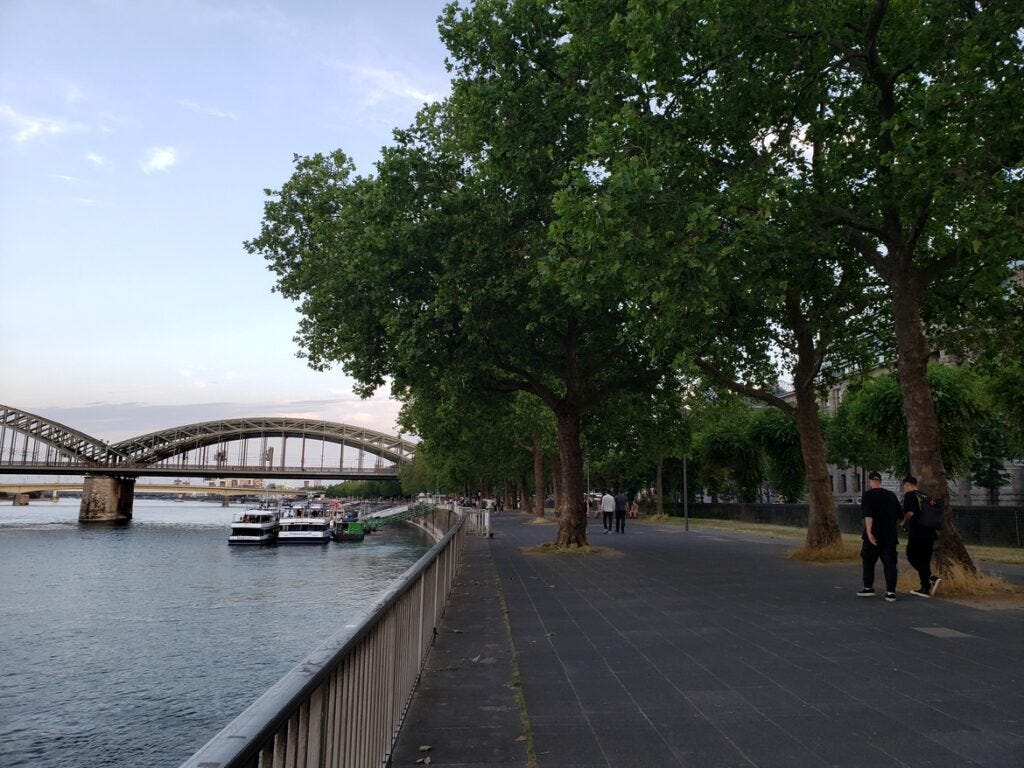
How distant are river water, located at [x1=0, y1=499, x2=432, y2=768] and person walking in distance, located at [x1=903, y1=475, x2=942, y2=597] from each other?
354 inches

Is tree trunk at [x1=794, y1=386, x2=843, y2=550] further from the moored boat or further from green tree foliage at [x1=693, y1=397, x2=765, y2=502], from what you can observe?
the moored boat

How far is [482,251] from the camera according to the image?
18.1 meters

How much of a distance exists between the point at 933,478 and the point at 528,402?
30772 mm

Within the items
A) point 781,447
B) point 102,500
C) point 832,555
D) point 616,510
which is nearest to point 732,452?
point 781,447

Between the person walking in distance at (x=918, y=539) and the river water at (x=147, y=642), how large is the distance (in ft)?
29.5

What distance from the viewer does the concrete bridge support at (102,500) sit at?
4058 inches

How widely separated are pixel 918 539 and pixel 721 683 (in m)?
7.00

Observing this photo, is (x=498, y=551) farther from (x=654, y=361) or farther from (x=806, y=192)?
(x=806, y=192)

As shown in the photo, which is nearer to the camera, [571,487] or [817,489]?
[817,489]

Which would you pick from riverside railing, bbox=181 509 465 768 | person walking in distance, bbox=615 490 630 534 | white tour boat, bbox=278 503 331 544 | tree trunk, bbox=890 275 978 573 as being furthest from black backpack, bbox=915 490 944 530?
white tour boat, bbox=278 503 331 544

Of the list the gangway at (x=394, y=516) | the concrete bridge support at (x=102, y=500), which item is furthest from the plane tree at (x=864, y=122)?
the concrete bridge support at (x=102, y=500)

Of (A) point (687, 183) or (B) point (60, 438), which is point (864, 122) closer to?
(A) point (687, 183)

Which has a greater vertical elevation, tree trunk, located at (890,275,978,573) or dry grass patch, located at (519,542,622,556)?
tree trunk, located at (890,275,978,573)

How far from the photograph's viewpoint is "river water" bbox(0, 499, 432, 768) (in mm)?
12938
